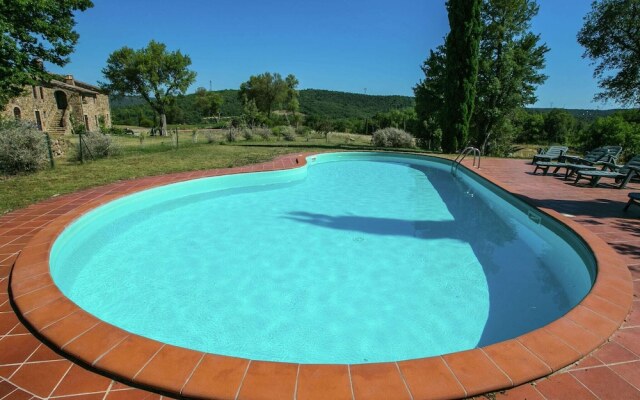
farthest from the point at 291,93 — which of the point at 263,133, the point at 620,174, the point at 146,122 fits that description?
the point at 620,174

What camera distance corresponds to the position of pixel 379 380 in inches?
72.8

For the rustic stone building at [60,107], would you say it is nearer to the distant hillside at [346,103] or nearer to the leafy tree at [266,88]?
the leafy tree at [266,88]

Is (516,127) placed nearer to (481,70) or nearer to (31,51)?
(481,70)

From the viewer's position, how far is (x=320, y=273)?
405 cm

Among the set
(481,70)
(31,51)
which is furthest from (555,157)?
(31,51)

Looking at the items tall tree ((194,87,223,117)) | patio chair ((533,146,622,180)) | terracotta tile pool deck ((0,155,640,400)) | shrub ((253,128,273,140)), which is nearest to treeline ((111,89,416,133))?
tall tree ((194,87,223,117))


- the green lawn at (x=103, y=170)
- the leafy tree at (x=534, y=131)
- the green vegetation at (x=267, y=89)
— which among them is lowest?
the green lawn at (x=103, y=170)

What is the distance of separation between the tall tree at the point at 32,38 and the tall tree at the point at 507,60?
1805 centimetres

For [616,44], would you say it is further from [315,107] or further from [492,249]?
[315,107]

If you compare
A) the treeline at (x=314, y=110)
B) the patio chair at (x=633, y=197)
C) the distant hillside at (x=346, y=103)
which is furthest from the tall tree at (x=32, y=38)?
the distant hillside at (x=346, y=103)

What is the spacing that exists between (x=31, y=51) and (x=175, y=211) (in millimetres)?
11459

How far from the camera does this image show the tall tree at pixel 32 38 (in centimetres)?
1089

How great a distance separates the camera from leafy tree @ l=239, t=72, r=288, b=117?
43594 millimetres

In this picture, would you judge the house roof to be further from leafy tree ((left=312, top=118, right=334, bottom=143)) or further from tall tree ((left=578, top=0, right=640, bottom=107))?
tall tree ((left=578, top=0, right=640, bottom=107))
